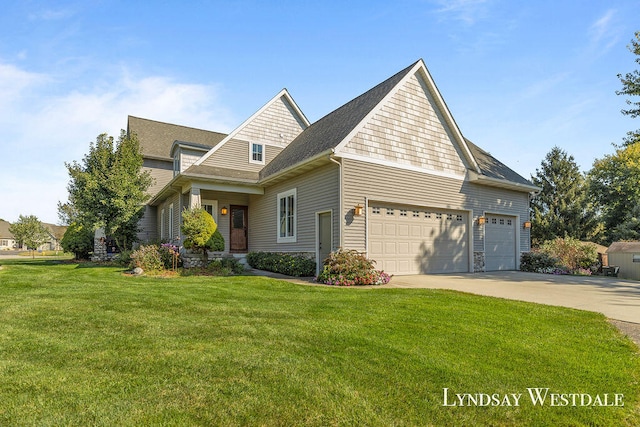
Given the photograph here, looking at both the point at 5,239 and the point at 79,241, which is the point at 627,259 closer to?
the point at 79,241

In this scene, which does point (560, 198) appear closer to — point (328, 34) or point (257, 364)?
point (328, 34)

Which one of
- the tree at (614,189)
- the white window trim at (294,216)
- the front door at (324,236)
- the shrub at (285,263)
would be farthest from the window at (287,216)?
the tree at (614,189)

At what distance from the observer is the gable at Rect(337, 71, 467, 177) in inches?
425

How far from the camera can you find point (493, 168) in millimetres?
14859

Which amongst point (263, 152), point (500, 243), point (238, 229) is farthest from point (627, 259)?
point (238, 229)

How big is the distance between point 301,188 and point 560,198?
87.6 feet

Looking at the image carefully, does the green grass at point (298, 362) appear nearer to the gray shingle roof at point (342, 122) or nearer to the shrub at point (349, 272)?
the shrub at point (349, 272)

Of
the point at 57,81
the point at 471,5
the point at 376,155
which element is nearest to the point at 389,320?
the point at 376,155

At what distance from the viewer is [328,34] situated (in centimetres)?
1123

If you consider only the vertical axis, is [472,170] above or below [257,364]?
above

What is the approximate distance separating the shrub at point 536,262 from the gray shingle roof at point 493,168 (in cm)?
292

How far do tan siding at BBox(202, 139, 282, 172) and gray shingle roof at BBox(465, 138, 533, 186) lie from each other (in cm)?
903

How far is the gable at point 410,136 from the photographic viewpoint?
1079cm

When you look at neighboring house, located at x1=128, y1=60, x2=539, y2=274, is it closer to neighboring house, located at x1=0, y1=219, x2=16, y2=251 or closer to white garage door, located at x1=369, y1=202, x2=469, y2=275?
white garage door, located at x1=369, y1=202, x2=469, y2=275
